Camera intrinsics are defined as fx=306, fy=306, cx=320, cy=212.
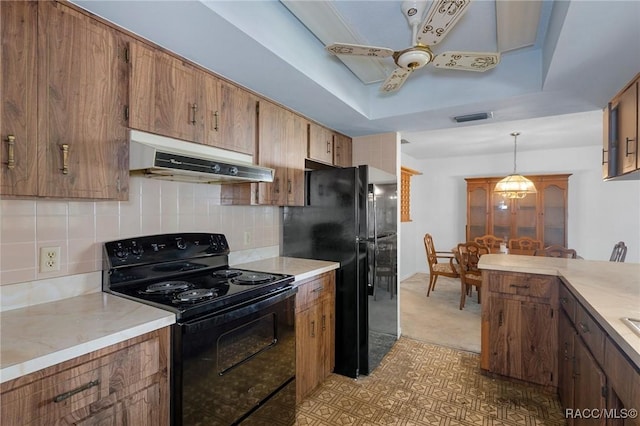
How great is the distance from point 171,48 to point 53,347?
A: 57.8 inches

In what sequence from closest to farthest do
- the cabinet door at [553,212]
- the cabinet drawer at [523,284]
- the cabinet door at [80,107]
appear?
the cabinet door at [80,107]
the cabinet drawer at [523,284]
the cabinet door at [553,212]

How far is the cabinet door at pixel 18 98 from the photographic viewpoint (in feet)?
3.63

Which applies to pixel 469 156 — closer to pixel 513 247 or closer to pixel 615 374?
pixel 513 247

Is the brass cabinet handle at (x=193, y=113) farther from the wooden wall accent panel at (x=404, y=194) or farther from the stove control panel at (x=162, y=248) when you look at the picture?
the wooden wall accent panel at (x=404, y=194)

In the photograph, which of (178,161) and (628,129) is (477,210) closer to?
(628,129)

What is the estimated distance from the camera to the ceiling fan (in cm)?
135

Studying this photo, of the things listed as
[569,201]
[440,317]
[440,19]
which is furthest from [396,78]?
[569,201]

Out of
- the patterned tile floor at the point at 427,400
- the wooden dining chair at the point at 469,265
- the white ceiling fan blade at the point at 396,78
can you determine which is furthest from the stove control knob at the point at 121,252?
the wooden dining chair at the point at 469,265

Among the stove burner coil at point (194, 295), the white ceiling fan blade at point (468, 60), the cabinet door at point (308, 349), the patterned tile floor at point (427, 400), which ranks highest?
the white ceiling fan blade at point (468, 60)

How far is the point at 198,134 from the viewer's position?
5.92 feet

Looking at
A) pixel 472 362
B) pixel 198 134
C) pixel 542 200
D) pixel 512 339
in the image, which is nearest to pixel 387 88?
pixel 198 134

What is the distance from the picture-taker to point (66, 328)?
1.12m

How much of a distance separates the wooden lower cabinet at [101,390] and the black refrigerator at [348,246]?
1503 millimetres

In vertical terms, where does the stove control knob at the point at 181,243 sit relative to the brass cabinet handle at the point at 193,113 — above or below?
below
